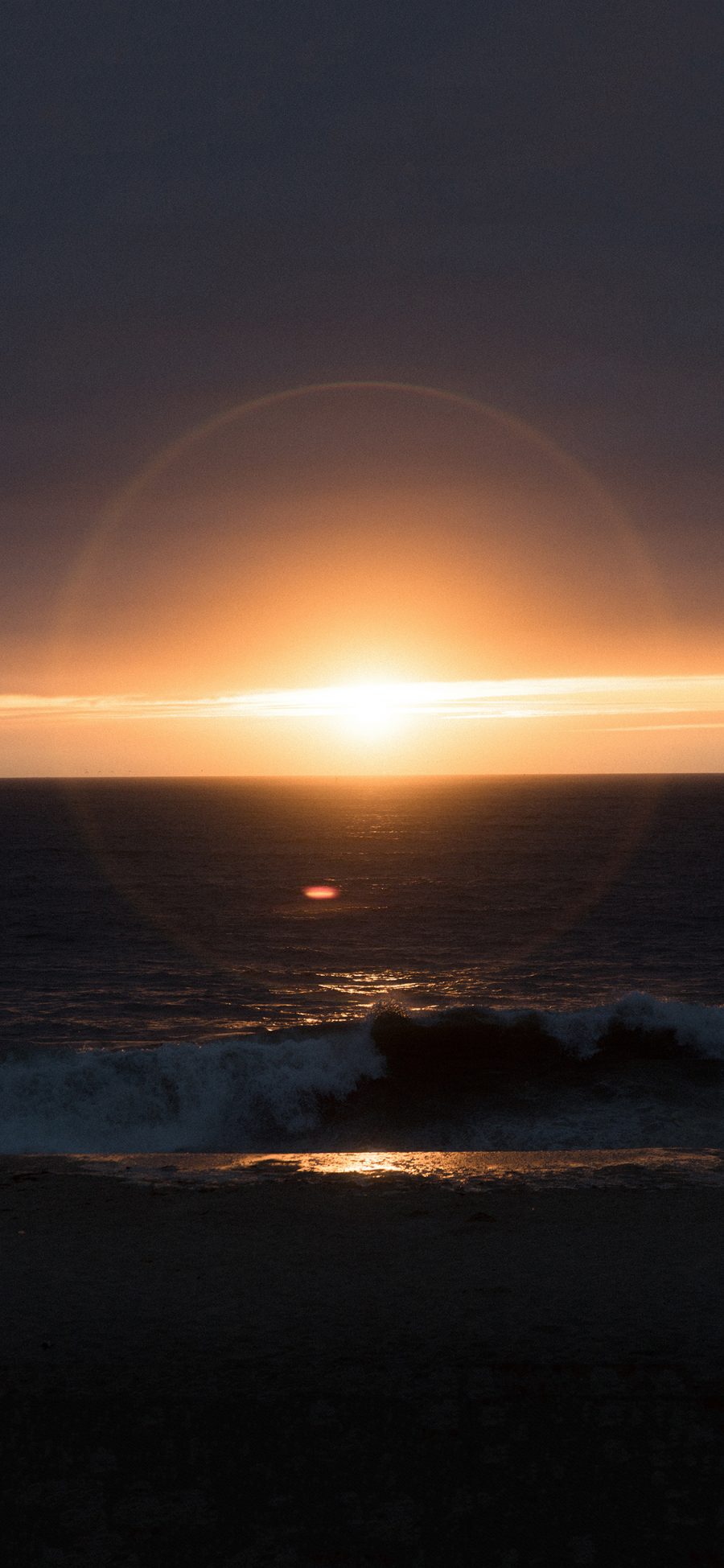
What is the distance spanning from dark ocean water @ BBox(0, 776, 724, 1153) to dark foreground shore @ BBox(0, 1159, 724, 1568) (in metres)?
9.66

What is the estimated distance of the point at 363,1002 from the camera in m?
30.8

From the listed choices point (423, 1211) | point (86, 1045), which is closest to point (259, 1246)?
point (423, 1211)

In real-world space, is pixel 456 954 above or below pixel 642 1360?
below

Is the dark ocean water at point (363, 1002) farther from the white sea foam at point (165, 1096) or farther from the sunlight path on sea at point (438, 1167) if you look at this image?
the sunlight path on sea at point (438, 1167)

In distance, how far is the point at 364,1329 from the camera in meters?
6.97

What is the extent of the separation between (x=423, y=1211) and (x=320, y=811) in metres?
139

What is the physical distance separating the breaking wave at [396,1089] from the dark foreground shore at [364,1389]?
9.41 m

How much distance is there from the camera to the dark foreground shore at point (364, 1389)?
500 centimetres

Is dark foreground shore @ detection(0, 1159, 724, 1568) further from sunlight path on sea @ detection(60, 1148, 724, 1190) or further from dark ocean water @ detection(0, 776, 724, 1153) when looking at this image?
dark ocean water @ detection(0, 776, 724, 1153)

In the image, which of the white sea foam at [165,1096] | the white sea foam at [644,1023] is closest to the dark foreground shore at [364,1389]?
the white sea foam at [165,1096]

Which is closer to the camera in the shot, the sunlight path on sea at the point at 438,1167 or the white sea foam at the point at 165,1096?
the sunlight path on sea at the point at 438,1167

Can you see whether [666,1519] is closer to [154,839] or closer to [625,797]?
[154,839]

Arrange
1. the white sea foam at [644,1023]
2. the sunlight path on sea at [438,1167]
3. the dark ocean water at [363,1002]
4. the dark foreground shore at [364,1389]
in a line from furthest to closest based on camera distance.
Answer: the white sea foam at [644,1023] → the dark ocean water at [363,1002] → the sunlight path on sea at [438,1167] → the dark foreground shore at [364,1389]

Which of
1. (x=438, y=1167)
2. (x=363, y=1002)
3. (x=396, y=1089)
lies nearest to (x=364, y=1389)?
(x=438, y=1167)
